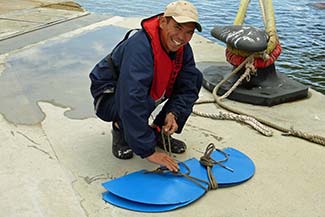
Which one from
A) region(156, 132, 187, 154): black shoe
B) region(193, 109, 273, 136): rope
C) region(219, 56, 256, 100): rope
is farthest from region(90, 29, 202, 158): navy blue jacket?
region(219, 56, 256, 100): rope

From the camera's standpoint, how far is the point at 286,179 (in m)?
2.37

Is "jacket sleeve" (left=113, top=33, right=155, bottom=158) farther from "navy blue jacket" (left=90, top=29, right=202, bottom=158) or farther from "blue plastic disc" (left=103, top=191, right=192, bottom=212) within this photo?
"blue plastic disc" (left=103, top=191, right=192, bottom=212)

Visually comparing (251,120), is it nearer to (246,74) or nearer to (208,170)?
(246,74)

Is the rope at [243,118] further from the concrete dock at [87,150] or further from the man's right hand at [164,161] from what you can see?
the man's right hand at [164,161]

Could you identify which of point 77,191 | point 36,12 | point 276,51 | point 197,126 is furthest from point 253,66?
point 36,12

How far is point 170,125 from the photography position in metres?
2.41

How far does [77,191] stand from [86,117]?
35.0 inches

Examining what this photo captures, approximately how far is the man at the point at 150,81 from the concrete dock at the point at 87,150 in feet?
0.76

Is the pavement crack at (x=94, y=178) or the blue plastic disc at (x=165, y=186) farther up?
the blue plastic disc at (x=165, y=186)

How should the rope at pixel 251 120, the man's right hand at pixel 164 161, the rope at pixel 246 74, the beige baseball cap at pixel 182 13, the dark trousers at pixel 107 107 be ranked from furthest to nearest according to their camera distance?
1. the rope at pixel 246 74
2. the rope at pixel 251 120
3. the dark trousers at pixel 107 107
4. the man's right hand at pixel 164 161
5. the beige baseball cap at pixel 182 13

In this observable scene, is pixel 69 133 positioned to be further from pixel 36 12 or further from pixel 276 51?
pixel 36 12

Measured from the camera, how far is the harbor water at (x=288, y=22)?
5.32 m

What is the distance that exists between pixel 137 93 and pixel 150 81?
4.4 inches

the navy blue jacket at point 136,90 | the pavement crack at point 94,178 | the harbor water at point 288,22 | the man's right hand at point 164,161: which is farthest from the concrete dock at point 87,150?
the harbor water at point 288,22
